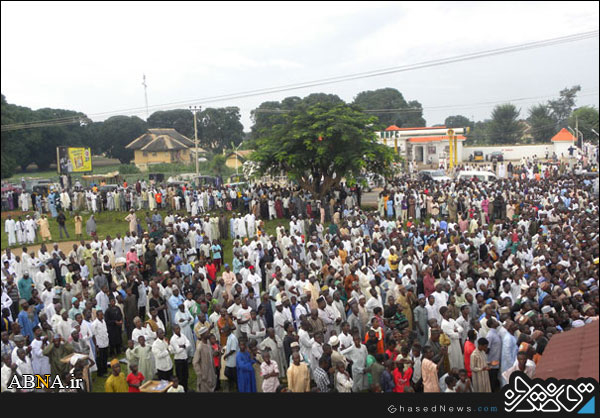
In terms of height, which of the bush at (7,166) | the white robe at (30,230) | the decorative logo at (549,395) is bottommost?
the white robe at (30,230)

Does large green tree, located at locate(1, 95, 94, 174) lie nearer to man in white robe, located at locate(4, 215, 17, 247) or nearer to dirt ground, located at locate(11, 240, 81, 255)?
man in white robe, located at locate(4, 215, 17, 247)

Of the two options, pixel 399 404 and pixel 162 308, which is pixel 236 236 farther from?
pixel 399 404

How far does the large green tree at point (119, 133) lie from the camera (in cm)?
2773

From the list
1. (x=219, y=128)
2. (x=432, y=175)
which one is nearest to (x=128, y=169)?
(x=219, y=128)

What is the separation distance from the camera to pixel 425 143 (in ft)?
113

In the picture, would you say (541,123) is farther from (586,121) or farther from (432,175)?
(432,175)

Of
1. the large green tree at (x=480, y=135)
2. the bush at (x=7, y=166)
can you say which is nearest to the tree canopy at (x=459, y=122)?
the large green tree at (x=480, y=135)

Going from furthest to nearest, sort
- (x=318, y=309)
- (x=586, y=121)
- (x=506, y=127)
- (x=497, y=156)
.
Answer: (x=506, y=127)
(x=586, y=121)
(x=497, y=156)
(x=318, y=309)

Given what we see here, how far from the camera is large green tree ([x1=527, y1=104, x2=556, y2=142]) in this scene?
Answer: 149 feet

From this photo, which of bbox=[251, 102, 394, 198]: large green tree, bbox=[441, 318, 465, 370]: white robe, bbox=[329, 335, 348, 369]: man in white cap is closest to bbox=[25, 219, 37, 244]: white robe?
bbox=[251, 102, 394, 198]: large green tree

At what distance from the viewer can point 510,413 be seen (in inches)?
105

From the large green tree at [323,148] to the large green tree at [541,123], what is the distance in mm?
30710

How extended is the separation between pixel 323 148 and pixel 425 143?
56.9 ft

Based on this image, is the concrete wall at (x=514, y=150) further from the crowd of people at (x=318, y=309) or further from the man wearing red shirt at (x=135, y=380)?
the man wearing red shirt at (x=135, y=380)
